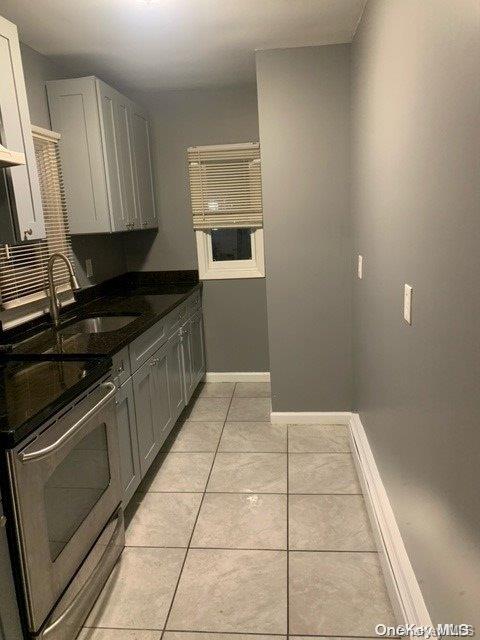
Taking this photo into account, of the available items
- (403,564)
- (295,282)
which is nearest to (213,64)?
(295,282)

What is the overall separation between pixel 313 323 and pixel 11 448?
2.25 metres

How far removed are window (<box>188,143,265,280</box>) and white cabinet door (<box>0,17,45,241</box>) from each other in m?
1.98

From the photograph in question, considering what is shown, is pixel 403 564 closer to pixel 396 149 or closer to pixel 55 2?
pixel 396 149

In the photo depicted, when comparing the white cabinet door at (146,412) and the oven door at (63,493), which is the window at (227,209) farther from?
the oven door at (63,493)

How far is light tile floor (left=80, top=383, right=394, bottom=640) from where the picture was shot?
5.75ft

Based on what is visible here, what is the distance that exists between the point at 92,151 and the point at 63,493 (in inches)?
84.0

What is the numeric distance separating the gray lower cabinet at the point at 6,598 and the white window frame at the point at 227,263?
300 cm

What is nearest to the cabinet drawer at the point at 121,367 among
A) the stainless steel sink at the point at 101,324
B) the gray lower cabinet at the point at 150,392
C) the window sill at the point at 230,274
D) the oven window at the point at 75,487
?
the gray lower cabinet at the point at 150,392

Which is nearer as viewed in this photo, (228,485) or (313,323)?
(228,485)

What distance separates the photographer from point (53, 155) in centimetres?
288

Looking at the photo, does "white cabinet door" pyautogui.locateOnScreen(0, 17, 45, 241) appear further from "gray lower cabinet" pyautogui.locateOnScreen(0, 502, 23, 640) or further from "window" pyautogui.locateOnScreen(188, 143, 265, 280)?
"window" pyautogui.locateOnScreen(188, 143, 265, 280)
